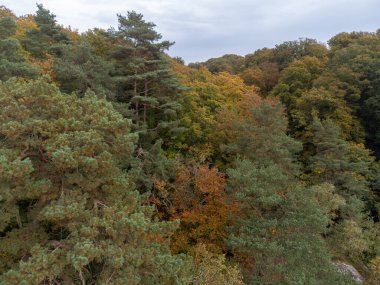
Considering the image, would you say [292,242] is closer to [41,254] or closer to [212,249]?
[212,249]

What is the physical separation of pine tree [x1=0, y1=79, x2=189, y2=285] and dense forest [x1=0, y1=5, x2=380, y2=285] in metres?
0.04

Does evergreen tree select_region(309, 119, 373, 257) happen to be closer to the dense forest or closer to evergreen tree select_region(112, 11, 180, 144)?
the dense forest

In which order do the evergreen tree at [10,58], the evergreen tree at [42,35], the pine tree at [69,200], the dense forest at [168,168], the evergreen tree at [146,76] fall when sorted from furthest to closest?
the evergreen tree at [42,35], the evergreen tree at [146,76], the evergreen tree at [10,58], the dense forest at [168,168], the pine tree at [69,200]

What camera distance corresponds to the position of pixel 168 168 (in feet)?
53.9

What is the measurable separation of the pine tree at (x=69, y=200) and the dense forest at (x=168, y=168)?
4cm

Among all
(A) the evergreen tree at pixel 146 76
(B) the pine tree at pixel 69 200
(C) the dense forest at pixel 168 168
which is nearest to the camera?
(B) the pine tree at pixel 69 200

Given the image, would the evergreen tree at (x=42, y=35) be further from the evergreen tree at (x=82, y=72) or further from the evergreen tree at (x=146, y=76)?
the evergreen tree at (x=146, y=76)

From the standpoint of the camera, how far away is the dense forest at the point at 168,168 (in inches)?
366

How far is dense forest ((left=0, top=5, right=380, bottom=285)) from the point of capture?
9297mm

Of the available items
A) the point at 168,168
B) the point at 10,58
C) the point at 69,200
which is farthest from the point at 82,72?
the point at 69,200

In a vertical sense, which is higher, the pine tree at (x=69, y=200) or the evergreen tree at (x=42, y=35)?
the evergreen tree at (x=42, y=35)

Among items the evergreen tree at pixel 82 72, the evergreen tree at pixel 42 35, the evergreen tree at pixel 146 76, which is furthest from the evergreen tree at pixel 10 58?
the evergreen tree at pixel 146 76

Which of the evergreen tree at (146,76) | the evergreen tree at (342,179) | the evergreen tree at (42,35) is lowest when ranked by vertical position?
the evergreen tree at (342,179)

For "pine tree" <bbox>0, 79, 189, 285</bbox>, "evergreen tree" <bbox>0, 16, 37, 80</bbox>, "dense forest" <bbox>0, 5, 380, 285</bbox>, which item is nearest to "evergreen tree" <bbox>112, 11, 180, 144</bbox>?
"dense forest" <bbox>0, 5, 380, 285</bbox>
